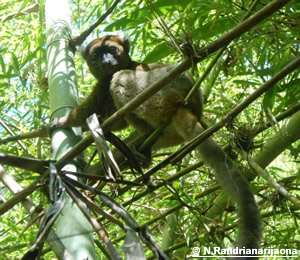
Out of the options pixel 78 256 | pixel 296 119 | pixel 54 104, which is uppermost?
pixel 54 104

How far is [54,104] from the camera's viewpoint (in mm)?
3236

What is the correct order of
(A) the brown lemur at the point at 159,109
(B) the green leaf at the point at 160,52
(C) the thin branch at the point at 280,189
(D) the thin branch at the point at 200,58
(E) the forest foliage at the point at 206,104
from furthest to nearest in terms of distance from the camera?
1. (B) the green leaf at the point at 160,52
2. (E) the forest foliage at the point at 206,104
3. (A) the brown lemur at the point at 159,109
4. (C) the thin branch at the point at 280,189
5. (D) the thin branch at the point at 200,58

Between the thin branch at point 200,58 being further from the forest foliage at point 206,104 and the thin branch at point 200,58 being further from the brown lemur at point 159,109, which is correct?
the brown lemur at point 159,109

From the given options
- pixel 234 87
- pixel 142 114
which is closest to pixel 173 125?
pixel 142 114

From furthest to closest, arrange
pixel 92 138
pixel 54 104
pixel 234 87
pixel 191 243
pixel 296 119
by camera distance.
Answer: pixel 234 87 < pixel 191 243 < pixel 54 104 < pixel 296 119 < pixel 92 138

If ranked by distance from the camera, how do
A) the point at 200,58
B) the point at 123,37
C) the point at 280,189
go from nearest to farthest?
the point at 200,58, the point at 280,189, the point at 123,37

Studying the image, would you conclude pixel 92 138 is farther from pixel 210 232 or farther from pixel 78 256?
pixel 210 232

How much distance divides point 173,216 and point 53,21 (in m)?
2.04

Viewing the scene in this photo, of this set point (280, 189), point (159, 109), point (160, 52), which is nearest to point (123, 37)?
point (159, 109)

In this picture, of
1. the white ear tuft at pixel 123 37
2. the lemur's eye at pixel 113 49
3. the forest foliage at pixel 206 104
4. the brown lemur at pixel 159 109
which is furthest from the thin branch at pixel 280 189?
the white ear tuft at pixel 123 37

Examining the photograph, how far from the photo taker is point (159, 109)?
3.81 metres

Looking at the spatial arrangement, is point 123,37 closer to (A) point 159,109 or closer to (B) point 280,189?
(A) point 159,109

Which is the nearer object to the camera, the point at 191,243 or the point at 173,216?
the point at 191,243

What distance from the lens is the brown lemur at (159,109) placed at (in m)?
2.67
